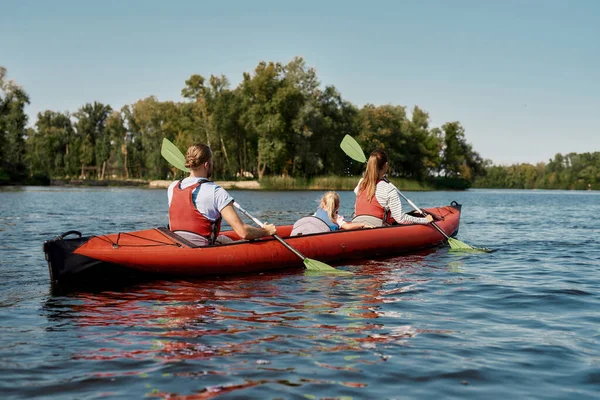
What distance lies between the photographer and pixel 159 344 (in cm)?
418

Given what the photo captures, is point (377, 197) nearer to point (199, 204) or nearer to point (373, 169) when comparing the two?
point (373, 169)

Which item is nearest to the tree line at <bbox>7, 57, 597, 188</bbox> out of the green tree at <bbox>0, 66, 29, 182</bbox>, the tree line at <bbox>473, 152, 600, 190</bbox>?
the green tree at <bbox>0, 66, 29, 182</bbox>

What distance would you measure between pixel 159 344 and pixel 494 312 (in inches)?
115

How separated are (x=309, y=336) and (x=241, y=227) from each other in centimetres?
237

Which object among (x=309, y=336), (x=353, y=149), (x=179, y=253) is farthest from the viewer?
(x=353, y=149)

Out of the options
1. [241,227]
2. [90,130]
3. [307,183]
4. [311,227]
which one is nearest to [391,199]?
[311,227]

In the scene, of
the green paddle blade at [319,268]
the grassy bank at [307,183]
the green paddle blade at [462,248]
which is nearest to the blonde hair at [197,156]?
the green paddle blade at [319,268]

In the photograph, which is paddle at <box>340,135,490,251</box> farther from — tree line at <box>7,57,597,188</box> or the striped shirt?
tree line at <box>7,57,597,188</box>

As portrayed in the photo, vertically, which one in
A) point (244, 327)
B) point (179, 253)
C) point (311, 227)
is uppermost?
point (311, 227)

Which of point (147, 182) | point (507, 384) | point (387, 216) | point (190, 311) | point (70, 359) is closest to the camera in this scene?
point (507, 384)

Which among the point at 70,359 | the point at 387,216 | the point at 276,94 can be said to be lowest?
the point at 70,359

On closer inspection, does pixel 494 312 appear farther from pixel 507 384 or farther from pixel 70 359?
pixel 70 359

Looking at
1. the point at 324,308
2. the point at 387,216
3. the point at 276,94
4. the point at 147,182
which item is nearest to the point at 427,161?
the point at 276,94

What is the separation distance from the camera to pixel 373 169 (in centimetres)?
880
